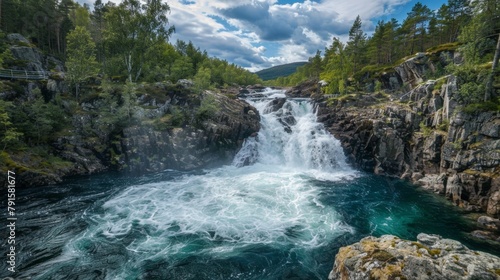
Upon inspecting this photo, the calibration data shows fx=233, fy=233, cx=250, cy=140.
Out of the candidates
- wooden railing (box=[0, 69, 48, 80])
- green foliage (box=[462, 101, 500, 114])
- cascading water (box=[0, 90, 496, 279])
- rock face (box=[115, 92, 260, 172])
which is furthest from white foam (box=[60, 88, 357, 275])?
wooden railing (box=[0, 69, 48, 80])

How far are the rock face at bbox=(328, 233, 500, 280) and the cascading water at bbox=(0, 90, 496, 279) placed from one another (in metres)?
4.07

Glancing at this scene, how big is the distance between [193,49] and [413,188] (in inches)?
3143

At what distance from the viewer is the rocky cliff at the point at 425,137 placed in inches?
920

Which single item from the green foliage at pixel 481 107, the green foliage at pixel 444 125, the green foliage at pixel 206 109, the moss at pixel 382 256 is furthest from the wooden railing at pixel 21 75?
the green foliage at pixel 481 107

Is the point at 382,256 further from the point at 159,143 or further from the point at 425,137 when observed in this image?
the point at 159,143

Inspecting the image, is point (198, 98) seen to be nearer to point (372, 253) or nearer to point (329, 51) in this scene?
point (372, 253)

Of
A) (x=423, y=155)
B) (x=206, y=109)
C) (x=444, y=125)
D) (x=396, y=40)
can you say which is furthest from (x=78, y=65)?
(x=396, y=40)

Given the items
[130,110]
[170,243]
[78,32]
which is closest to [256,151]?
[130,110]

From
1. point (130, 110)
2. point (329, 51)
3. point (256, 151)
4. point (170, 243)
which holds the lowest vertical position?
point (170, 243)

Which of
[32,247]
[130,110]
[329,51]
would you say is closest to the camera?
[32,247]

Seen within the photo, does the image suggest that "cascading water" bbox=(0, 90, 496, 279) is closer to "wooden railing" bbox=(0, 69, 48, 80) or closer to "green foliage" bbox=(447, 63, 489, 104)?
"green foliage" bbox=(447, 63, 489, 104)

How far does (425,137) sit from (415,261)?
96.2 ft

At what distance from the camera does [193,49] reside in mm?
85375

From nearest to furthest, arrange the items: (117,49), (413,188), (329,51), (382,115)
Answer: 1. (413,188)
2. (382,115)
3. (117,49)
4. (329,51)
